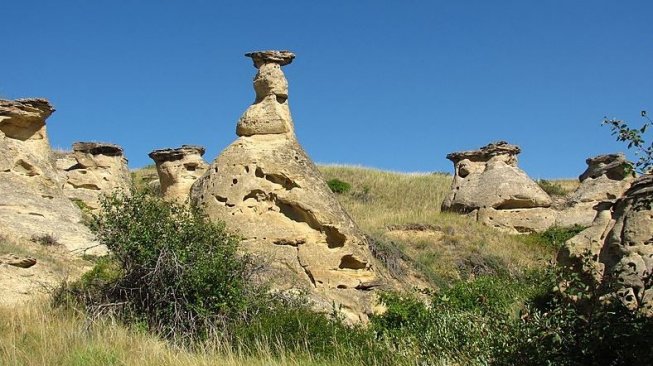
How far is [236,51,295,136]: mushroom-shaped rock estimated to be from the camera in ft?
46.6

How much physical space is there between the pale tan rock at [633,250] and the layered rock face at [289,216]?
4630 millimetres

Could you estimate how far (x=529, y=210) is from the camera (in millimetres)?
24328

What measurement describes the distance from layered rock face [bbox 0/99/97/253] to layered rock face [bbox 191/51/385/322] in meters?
3.27

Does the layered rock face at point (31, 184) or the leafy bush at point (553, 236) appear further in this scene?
the leafy bush at point (553, 236)

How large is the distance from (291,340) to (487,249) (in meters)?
13.0

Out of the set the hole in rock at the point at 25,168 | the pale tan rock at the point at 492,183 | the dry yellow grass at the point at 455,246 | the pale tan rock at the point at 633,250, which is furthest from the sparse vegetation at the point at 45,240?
the pale tan rock at the point at 492,183

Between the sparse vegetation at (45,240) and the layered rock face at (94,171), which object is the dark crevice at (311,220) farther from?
the layered rock face at (94,171)

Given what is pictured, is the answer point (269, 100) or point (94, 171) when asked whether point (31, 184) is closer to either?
point (269, 100)

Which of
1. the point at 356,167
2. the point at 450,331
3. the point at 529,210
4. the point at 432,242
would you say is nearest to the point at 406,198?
the point at 356,167

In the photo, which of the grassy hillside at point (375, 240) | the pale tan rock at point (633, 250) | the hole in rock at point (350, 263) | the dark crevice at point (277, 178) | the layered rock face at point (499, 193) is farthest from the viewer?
the layered rock face at point (499, 193)

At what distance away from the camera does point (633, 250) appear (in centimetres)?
791

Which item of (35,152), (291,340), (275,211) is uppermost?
(35,152)

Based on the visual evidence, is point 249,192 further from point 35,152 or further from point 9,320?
point 35,152

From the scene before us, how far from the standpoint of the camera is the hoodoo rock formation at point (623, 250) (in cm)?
721
